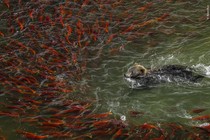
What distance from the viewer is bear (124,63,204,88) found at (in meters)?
7.41

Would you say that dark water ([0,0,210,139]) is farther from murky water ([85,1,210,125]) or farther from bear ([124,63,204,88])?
bear ([124,63,204,88])

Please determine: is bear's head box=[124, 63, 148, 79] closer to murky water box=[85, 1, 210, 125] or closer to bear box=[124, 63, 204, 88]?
Result: bear box=[124, 63, 204, 88]

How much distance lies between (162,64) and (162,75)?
29.5 inches

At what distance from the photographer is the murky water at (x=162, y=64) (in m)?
6.88

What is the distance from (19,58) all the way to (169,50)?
3690 mm

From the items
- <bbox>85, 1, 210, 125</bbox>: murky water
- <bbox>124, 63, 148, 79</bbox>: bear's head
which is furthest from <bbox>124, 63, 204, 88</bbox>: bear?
<bbox>85, 1, 210, 125</bbox>: murky water

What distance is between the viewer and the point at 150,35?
9.33 metres

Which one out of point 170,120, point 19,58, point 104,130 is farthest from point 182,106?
point 19,58

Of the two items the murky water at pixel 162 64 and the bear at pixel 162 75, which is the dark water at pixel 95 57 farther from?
the bear at pixel 162 75

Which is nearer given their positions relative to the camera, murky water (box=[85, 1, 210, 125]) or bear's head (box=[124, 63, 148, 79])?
murky water (box=[85, 1, 210, 125])

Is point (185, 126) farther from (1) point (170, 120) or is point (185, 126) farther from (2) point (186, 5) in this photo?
(2) point (186, 5)

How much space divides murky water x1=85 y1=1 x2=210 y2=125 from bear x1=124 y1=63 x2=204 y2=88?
4.5 inches

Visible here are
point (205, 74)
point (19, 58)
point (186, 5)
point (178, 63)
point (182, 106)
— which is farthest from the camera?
point (186, 5)

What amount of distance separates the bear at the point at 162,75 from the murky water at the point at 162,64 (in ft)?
0.37
